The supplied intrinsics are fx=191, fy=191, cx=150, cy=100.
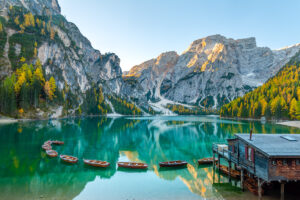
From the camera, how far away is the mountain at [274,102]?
121775 millimetres

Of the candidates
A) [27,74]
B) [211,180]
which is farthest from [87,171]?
[27,74]

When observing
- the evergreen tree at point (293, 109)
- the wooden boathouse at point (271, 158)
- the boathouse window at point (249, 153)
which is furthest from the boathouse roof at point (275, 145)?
the evergreen tree at point (293, 109)

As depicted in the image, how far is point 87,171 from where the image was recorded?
31688 mm

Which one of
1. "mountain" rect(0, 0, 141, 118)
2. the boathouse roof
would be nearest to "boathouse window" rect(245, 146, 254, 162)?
the boathouse roof

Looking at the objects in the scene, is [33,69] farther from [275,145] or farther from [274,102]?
[274,102]

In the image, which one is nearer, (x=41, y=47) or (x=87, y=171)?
(x=87, y=171)

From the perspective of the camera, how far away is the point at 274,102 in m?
127

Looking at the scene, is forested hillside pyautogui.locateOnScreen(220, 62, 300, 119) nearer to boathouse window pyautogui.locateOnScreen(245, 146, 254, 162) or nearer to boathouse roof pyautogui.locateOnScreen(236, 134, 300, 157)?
boathouse roof pyautogui.locateOnScreen(236, 134, 300, 157)

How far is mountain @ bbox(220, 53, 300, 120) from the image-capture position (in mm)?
121775

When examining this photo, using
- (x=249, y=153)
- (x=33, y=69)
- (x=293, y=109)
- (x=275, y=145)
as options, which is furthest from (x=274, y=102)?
(x=33, y=69)

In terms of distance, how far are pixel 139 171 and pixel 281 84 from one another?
157428 mm

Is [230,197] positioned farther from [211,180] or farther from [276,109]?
[276,109]

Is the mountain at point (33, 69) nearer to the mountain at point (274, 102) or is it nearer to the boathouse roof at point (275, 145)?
the boathouse roof at point (275, 145)

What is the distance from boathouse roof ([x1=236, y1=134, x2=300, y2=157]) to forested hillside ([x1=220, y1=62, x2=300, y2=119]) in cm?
10545
